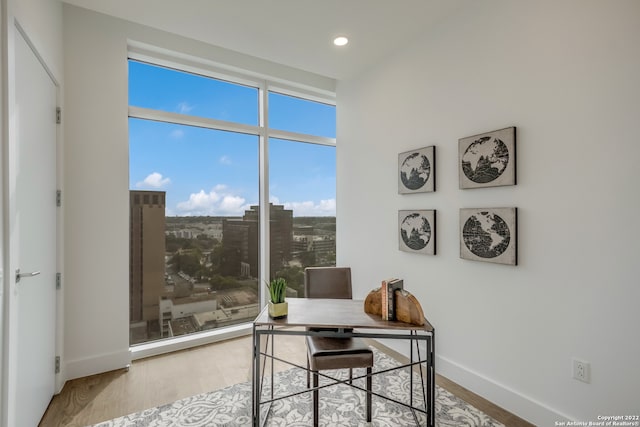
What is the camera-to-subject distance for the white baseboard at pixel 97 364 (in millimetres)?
2484

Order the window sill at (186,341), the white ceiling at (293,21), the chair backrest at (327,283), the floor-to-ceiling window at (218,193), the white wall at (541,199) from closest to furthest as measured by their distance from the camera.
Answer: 1. the white wall at (541,199)
2. the white ceiling at (293,21)
3. the chair backrest at (327,283)
4. the window sill at (186,341)
5. the floor-to-ceiling window at (218,193)

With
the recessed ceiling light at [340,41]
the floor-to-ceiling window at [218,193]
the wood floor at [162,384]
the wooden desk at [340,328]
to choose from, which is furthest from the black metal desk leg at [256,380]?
the recessed ceiling light at [340,41]

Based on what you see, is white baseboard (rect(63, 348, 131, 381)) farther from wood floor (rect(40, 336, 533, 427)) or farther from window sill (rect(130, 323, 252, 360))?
window sill (rect(130, 323, 252, 360))

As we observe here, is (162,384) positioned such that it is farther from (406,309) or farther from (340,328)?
(406,309)

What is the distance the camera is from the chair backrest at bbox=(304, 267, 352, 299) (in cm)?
244

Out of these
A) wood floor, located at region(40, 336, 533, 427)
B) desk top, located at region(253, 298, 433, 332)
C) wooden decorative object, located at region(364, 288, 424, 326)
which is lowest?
wood floor, located at region(40, 336, 533, 427)

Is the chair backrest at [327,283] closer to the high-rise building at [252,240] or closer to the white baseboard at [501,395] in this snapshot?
the white baseboard at [501,395]

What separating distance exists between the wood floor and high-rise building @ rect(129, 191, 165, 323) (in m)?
0.49

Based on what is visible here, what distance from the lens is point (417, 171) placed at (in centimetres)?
275

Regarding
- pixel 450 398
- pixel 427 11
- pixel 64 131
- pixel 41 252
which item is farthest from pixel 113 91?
pixel 450 398

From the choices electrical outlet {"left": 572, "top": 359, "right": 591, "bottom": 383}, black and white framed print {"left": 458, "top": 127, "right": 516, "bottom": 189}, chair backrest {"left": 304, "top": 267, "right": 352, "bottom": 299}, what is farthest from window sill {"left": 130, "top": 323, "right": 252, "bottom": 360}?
electrical outlet {"left": 572, "top": 359, "right": 591, "bottom": 383}

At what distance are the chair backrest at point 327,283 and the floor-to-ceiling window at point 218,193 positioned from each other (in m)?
1.28

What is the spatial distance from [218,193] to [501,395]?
119 inches

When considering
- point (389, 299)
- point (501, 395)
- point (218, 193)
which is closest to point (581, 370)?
point (501, 395)
